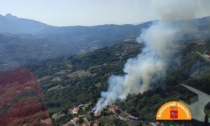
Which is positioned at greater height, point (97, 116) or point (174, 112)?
point (174, 112)

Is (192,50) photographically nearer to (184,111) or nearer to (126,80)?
(126,80)

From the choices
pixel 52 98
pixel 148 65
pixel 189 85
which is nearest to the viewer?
pixel 189 85

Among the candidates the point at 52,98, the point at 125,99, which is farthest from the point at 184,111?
the point at 52,98

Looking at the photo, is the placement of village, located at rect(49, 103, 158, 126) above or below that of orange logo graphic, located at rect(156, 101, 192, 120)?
below

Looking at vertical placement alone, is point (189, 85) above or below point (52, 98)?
above

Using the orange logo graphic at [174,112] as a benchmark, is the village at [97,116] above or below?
below

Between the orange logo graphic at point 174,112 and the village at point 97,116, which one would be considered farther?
the village at point 97,116

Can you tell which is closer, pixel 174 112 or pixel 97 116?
pixel 174 112

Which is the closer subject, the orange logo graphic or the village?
the orange logo graphic
